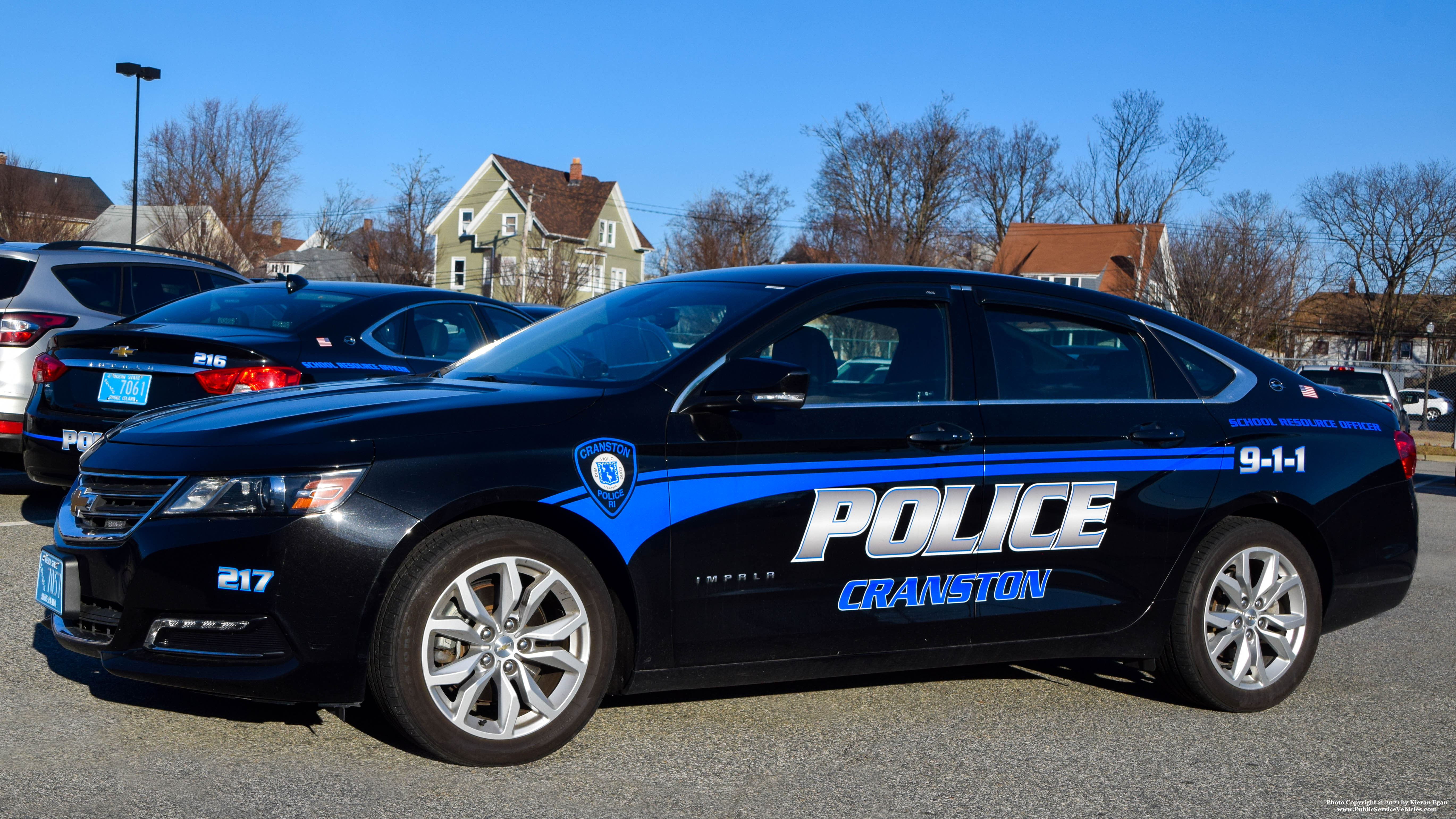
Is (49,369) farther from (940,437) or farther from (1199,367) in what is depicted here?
(1199,367)

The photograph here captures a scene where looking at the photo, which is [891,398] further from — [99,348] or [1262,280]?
[1262,280]

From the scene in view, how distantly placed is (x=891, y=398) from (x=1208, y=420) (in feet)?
4.46

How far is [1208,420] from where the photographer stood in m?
4.95

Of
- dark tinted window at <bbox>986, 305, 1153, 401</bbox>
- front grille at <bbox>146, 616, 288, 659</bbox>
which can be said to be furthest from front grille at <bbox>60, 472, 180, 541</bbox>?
dark tinted window at <bbox>986, 305, 1153, 401</bbox>

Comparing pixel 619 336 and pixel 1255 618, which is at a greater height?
pixel 619 336

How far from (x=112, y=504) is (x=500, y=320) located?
5.32 m

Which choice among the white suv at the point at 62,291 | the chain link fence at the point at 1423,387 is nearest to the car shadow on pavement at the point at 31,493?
the white suv at the point at 62,291

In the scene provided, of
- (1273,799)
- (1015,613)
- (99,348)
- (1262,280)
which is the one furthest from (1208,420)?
(1262,280)

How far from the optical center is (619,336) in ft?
15.3

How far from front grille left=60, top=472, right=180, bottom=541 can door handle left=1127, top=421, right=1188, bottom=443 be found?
10.7ft

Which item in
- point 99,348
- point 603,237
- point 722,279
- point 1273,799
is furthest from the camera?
point 603,237

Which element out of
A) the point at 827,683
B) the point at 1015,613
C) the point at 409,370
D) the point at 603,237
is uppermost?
the point at 603,237

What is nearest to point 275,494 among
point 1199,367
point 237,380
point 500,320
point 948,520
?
point 948,520

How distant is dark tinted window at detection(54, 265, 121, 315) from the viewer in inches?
356
